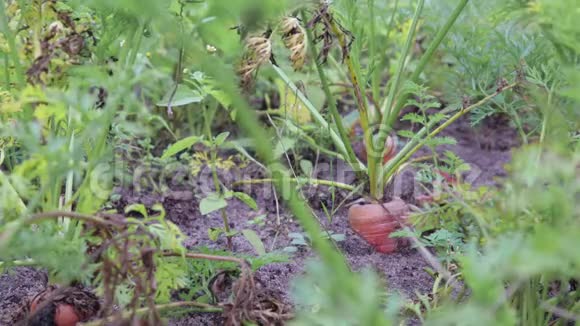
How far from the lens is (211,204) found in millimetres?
1438

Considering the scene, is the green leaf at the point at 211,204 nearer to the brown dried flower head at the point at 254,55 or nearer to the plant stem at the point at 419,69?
the brown dried flower head at the point at 254,55

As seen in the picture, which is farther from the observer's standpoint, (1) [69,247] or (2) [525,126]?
(2) [525,126]

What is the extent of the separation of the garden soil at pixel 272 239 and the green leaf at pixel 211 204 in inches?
3.5

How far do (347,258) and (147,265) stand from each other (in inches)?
26.5

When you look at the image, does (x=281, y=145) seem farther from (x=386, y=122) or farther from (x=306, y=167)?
(x=386, y=122)

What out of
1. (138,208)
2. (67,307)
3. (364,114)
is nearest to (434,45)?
(364,114)

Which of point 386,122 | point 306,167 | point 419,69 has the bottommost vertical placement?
point 306,167

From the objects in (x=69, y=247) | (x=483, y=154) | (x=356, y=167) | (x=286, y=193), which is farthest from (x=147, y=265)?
(x=483, y=154)

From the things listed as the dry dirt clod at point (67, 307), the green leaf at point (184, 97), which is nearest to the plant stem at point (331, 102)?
the green leaf at point (184, 97)

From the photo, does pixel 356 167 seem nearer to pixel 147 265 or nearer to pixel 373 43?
pixel 373 43

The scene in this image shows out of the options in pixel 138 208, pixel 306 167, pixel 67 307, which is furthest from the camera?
pixel 306 167

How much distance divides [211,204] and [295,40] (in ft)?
1.22

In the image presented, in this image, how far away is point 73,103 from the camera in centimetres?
90

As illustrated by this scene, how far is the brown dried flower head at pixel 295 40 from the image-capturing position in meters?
1.34
